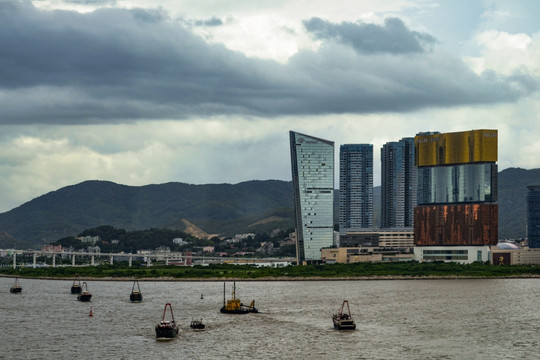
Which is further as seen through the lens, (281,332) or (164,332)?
(281,332)

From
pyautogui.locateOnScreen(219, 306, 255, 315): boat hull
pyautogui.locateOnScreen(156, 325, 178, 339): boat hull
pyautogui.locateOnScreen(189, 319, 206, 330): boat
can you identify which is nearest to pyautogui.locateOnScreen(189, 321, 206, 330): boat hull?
pyautogui.locateOnScreen(189, 319, 206, 330): boat

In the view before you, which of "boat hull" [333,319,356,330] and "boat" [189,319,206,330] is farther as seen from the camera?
"boat" [189,319,206,330]

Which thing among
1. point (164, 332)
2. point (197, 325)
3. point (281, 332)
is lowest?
point (281, 332)

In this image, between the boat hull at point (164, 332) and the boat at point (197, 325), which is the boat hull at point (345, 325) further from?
the boat hull at point (164, 332)

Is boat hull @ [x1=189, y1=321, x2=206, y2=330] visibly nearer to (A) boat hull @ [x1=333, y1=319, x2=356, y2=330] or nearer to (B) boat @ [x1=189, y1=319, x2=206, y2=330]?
(B) boat @ [x1=189, y1=319, x2=206, y2=330]

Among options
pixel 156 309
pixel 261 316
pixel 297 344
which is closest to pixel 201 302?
pixel 156 309

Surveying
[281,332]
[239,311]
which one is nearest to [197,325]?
[281,332]

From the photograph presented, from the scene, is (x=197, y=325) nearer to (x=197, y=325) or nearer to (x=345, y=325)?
(x=197, y=325)

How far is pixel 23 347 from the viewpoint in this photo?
401 ft

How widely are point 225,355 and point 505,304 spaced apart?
309 ft

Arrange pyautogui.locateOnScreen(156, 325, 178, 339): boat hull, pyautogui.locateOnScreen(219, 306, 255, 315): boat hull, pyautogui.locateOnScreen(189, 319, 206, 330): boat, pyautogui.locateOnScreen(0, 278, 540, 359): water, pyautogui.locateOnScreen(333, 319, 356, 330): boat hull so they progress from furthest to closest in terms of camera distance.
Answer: pyautogui.locateOnScreen(219, 306, 255, 315): boat hull, pyautogui.locateOnScreen(189, 319, 206, 330): boat, pyautogui.locateOnScreen(333, 319, 356, 330): boat hull, pyautogui.locateOnScreen(156, 325, 178, 339): boat hull, pyautogui.locateOnScreen(0, 278, 540, 359): water

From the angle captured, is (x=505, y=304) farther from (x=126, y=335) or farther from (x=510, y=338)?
(x=126, y=335)

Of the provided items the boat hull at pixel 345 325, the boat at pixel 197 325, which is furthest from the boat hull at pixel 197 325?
the boat hull at pixel 345 325

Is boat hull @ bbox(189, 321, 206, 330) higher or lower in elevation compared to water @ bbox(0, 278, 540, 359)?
higher
